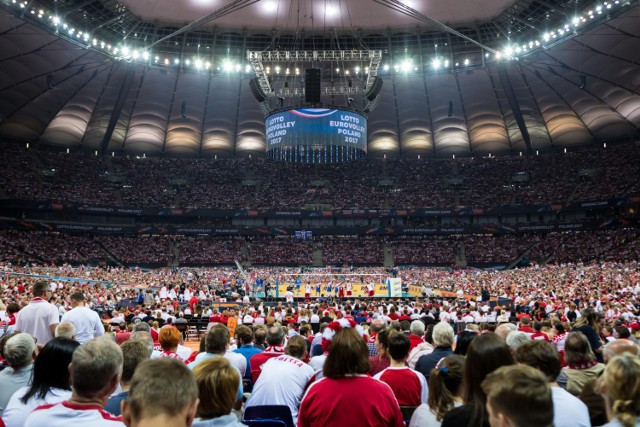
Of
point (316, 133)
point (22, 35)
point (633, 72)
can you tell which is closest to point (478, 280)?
point (316, 133)

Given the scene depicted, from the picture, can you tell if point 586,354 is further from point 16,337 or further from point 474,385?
point 16,337

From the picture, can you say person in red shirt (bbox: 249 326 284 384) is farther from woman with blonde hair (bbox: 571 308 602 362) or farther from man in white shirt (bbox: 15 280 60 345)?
woman with blonde hair (bbox: 571 308 602 362)

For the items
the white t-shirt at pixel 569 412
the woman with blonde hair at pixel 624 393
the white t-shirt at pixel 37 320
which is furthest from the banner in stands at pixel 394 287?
the woman with blonde hair at pixel 624 393

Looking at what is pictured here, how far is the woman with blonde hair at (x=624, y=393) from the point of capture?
9.39 ft

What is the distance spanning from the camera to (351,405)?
3580 millimetres

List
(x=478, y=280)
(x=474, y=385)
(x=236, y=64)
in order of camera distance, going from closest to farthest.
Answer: (x=474, y=385), (x=478, y=280), (x=236, y=64)

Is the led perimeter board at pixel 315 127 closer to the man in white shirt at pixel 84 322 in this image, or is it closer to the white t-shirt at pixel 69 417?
the man in white shirt at pixel 84 322

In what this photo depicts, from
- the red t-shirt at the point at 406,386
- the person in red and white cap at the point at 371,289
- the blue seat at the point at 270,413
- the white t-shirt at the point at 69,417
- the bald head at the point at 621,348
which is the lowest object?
the person in red and white cap at the point at 371,289

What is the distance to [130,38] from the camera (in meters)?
40.2

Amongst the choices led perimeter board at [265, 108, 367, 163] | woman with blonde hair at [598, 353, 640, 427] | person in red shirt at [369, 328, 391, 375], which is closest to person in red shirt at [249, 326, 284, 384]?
person in red shirt at [369, 328, 391, 375]

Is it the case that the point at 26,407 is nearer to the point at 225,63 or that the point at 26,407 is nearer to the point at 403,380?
the point at 403,380

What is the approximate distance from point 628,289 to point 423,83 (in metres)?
30.4

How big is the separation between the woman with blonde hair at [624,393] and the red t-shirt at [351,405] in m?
1.48

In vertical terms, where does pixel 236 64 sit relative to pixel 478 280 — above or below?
above
